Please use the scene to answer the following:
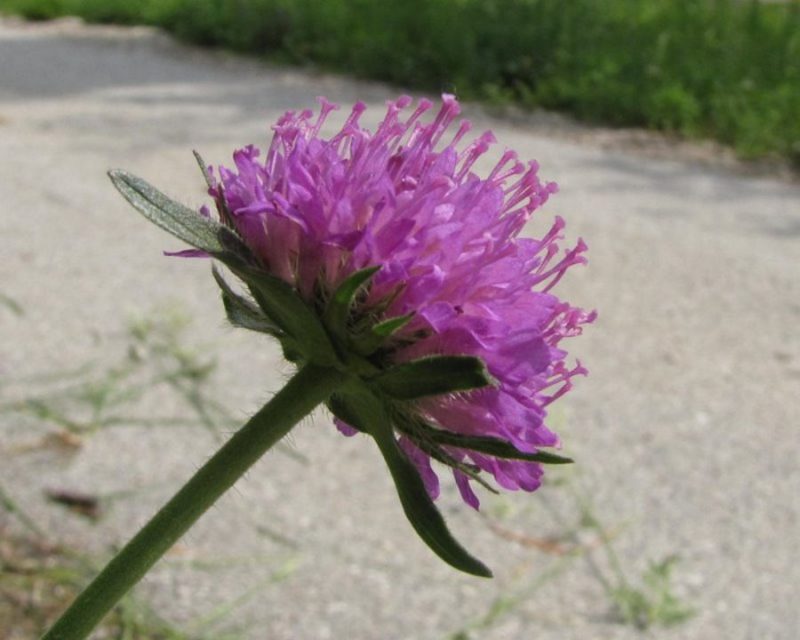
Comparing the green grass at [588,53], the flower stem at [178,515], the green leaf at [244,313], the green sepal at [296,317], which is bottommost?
the green grass at [588,53]

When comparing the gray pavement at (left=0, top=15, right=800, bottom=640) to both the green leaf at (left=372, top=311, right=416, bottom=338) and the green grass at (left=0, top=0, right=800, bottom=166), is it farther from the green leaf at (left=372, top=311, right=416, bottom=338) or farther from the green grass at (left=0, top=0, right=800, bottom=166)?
the green grass at (left=0, top=0, right=800, bottom=166)

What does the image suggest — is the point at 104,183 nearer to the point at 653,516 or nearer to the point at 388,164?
the point at 653,516

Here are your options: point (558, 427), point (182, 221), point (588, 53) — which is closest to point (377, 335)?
point (182, 221)

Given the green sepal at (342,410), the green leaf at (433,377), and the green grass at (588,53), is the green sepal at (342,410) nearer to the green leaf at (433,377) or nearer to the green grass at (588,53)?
the green leaf at (433,377)

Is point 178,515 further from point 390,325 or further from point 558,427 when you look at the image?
point 558,427

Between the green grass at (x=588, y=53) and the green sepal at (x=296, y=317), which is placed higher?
the green sepal at (x=296, y=317)

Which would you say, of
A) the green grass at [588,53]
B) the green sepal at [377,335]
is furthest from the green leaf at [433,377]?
the green grass at [588,53]

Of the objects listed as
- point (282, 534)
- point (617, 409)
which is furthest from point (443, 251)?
point (617, 409)
